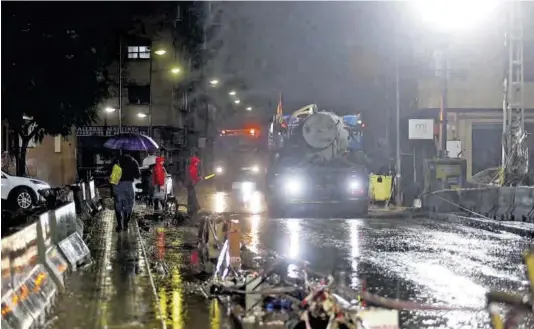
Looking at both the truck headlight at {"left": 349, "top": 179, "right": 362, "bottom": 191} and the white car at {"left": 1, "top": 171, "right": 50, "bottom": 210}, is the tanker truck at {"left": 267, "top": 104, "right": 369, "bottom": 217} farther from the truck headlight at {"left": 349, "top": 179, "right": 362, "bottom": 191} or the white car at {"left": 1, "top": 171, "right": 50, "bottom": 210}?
the white car at {"left": 1, "top": 171, "right": 50, "bottom": 210}

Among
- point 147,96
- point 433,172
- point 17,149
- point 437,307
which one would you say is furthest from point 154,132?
point 437,307

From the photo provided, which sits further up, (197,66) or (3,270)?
(197,66)

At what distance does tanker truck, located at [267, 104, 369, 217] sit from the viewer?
2198cm

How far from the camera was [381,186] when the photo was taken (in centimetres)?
2656

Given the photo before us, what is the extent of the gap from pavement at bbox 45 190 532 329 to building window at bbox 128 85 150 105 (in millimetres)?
32702

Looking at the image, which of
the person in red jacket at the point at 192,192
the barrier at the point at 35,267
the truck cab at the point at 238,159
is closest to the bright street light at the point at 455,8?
the person in red jacket at the point at 192,192

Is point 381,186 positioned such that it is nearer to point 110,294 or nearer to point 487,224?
point 487,224

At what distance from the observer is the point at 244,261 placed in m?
12.4

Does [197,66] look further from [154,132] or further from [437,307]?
[437,307]

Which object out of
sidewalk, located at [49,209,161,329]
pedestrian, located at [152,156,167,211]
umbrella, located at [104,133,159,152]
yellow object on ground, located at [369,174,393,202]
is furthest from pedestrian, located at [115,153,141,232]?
yellow object on ground, located at [369,174,393,202]

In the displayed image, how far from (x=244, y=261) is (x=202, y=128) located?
57026 millimetres

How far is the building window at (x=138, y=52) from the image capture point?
52.5m

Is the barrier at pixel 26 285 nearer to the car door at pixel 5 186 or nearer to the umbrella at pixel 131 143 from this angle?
the car door at pixel 5 186

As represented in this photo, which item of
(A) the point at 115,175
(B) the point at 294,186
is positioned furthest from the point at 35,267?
(B) the point at 294,186
